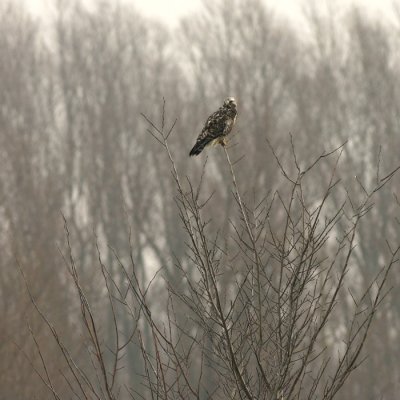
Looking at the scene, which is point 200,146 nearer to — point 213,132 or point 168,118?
point 213,132

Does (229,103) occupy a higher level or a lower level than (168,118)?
lower

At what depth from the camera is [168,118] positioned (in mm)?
33000

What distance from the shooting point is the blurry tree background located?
90.7ft

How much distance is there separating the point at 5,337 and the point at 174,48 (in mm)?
23220

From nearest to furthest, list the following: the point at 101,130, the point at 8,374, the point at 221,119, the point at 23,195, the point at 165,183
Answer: the point at 221,119, the point at 8,374, the point at 23,195, the point at 165,183, the point at 101,130

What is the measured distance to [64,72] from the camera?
117 ft

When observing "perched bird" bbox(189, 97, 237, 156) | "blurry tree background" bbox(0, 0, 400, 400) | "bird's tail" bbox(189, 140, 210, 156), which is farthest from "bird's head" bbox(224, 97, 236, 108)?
"blurry tree background" bbox(0, 0, 400, 400)

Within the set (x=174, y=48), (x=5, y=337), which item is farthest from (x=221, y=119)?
(x=174, y=48)

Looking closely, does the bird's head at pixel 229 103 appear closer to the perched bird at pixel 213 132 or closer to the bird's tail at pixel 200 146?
the perched bird at pixel 213 132

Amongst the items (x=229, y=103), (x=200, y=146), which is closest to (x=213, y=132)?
(x=200, y=146)

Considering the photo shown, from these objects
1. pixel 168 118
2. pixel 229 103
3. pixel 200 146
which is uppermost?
pixel 168 118

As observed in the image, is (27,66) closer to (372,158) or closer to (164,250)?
(164,250)

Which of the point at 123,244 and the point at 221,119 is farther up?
the point at 123,244

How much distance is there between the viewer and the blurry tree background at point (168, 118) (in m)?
27.6
